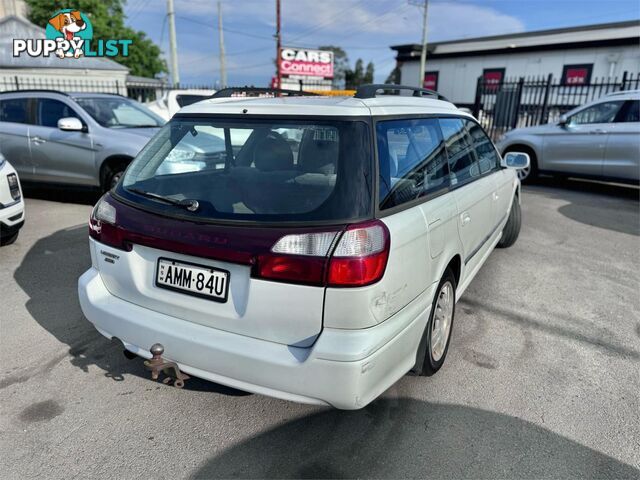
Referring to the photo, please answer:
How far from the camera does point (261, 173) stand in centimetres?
241

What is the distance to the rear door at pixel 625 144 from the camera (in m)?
8.23

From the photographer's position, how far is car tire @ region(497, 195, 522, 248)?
209 inches

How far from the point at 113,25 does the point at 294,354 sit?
5414 cm

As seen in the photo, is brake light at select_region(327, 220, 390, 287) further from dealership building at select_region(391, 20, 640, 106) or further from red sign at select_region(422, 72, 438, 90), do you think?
red sign at select_region(422, 72, 438, 90)

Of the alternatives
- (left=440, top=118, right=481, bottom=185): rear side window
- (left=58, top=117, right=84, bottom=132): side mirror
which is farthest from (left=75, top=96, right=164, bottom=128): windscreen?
(left=440, top=118, right=481, bottom=185): rear side window

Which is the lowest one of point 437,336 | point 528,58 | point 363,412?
point 363,412

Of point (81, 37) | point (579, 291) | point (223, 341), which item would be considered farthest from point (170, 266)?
point (81, 37)

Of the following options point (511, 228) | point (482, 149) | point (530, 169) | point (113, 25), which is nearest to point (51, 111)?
point (482, 149)

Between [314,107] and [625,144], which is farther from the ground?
[314,107]

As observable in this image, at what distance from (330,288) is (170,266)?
84 centimetres

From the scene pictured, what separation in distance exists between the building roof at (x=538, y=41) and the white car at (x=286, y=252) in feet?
111

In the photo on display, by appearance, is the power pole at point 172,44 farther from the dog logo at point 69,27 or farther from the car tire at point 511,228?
the car tire at point 511,228

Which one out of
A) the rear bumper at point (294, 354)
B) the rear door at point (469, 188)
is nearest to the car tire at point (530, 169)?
the rear door at point (469, 188)

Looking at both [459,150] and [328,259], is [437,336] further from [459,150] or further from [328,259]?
[459,150]
